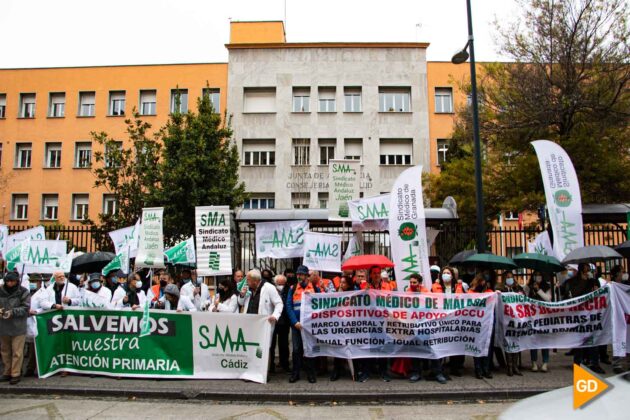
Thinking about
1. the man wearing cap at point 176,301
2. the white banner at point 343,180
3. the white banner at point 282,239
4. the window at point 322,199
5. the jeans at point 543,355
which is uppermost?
the window at point 322,199

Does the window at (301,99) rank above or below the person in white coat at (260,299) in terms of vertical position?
above

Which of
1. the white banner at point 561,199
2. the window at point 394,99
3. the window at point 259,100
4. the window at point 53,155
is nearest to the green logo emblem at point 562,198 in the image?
the white banner at point 561,199

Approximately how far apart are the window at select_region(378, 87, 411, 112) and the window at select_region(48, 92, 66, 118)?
22022mm

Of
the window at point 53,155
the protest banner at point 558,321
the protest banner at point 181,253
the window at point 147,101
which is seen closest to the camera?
the protest banner at point 558,321

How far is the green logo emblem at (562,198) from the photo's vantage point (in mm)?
10672

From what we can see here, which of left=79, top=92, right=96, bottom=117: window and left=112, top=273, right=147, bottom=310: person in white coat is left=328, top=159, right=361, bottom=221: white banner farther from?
left=79, top=92, right=96, bottom=117: window

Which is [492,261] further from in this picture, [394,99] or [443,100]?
[443,100]

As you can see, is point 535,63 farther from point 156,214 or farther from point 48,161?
point 48,161

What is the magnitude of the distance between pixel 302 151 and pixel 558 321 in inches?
934

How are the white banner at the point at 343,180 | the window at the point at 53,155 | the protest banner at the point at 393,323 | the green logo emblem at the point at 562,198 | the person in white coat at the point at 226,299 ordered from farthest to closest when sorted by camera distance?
the window at the point at 53,155
the white banner at the point at 343,180
the green logo emblem at the point at 562,198
the person in white coat at the point at 226,299
the protest banner at the point at 393,323

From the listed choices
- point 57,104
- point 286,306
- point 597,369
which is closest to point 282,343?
point 286,306

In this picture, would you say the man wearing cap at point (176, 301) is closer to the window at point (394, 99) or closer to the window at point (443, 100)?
the window at point (394, 99)

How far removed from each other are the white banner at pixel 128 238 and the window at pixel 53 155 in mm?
26445

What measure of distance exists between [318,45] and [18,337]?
28102mm
